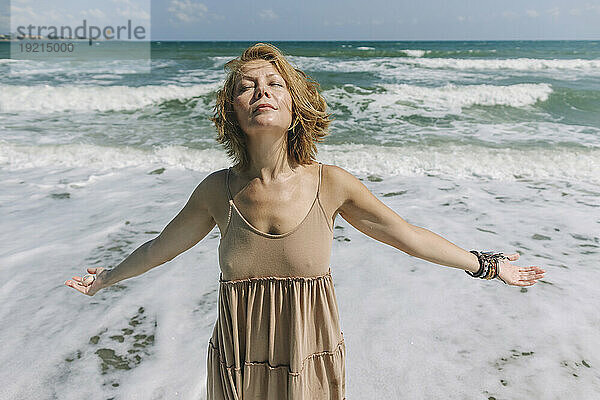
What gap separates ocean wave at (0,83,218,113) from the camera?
13.2m

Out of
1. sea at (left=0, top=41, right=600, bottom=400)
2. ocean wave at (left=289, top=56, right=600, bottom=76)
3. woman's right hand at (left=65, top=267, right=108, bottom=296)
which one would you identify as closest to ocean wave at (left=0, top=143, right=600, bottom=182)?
sea at (left=0, top=41, right=600, bottom=400)

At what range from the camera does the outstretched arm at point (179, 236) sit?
5.02 feet

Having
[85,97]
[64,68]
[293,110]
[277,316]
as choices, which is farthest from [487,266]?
[64,68]

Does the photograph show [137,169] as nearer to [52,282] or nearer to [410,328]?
[52,282]

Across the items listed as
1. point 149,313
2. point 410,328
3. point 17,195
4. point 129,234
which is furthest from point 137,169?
point 410,328

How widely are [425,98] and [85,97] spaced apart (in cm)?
992

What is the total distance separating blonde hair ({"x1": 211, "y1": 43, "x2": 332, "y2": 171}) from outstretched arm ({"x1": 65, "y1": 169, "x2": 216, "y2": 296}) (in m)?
0.15

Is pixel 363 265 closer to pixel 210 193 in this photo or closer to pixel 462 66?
pixel 210 193

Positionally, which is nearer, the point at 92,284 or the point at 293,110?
the point at 293,110

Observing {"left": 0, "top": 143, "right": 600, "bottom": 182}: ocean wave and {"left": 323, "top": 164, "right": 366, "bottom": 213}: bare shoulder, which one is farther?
{"left": 0, "top": 143, "right": 600, "bottom": 182}: ocean wave

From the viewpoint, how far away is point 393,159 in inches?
302

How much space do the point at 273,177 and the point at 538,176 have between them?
6517 mm

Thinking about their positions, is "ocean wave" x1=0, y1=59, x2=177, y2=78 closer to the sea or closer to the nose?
the sea

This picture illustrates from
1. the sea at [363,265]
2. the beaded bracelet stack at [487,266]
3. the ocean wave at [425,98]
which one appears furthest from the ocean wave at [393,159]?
the beaded bracelet stack at [487,266]
